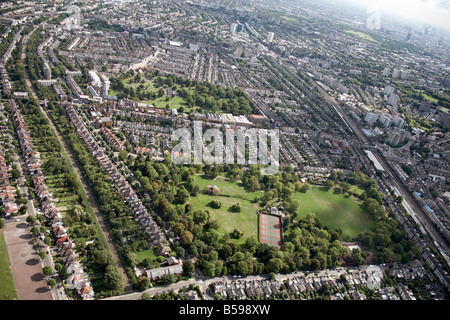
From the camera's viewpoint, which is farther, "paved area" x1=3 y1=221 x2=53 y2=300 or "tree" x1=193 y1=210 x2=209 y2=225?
"tree" x1=193 y1=210 x2=209 y2=225

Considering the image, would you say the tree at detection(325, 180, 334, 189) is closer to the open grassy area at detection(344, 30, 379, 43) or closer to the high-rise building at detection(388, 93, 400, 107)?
the high-rise building at detection(388, 93, 400, 107)

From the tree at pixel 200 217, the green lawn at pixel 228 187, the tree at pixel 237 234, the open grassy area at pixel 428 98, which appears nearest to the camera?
the tree at pixel 237 234

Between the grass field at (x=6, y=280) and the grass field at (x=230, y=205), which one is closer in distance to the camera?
the grass field at (x=6, y=280)

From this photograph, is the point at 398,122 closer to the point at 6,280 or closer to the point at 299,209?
the point at 299,209

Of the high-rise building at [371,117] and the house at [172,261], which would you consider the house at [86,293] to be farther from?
the high-rise building at [371,117]

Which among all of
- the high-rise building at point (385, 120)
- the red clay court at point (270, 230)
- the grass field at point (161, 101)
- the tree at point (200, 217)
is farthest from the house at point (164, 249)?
the high-rise building at point (385, 120)

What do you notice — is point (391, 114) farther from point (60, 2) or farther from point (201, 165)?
point (60, 2)

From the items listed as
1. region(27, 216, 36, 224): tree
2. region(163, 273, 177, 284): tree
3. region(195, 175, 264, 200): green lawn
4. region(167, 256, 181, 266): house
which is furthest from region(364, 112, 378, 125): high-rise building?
region(27, 216, 36, 224): tree
